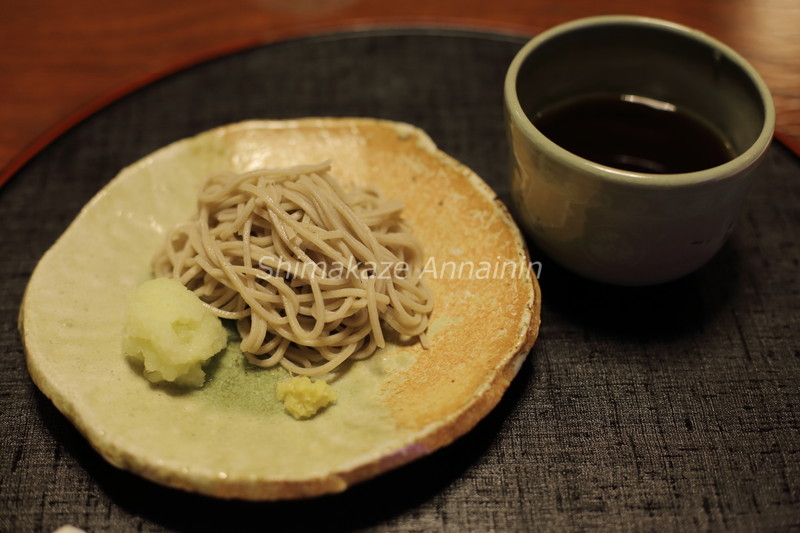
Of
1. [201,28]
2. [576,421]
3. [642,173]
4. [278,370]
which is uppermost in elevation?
[642,173]

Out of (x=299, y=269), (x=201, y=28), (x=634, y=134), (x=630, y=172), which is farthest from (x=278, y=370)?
(x=201, y=28)

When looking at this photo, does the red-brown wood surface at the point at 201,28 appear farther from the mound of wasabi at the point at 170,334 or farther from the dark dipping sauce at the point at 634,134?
the mound of wasabi at the point at 170,334

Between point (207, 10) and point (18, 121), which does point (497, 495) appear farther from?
point (207, 10)

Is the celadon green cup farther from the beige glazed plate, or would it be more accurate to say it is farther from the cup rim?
the beige glazed plate

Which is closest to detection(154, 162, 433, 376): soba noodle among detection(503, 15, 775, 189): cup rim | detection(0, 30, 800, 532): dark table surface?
detection(0, 30, 800, 532): dark table surface

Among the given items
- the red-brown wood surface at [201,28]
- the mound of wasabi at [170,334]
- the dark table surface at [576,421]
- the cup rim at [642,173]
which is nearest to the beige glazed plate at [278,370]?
the mound of wasabi at [170,334]

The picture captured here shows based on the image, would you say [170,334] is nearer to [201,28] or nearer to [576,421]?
[576,421]

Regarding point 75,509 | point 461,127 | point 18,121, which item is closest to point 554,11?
point 461,127
